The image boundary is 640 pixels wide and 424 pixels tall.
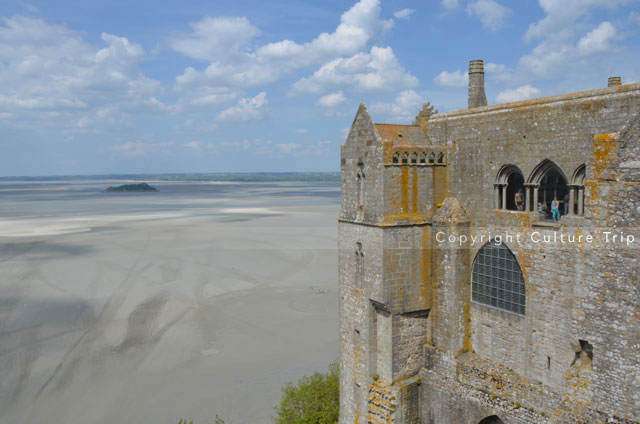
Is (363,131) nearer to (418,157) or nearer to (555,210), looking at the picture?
(418,157)

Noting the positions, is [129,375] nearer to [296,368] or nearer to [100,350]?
[100,350]

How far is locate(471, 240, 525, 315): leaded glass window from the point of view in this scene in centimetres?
1375

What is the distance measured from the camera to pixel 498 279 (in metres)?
14.3

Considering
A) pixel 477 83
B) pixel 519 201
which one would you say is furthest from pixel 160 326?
pixel 519 201

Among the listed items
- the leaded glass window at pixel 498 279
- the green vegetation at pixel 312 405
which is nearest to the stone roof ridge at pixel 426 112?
the leaded glass window at pixel 498 279

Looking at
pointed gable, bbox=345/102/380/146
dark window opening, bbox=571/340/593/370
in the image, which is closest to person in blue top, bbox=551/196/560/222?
dark window opening, bbox=571/340/593/370

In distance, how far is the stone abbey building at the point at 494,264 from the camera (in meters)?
10.2

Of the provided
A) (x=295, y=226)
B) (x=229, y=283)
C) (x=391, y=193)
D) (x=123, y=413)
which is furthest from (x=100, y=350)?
(x=295, y=226)

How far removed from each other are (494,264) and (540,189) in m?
2.47

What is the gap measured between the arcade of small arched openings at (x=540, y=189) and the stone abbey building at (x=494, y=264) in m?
0.04

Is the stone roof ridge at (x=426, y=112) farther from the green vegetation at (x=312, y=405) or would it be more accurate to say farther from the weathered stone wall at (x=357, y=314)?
the green vegetation at (x=312, y=405)

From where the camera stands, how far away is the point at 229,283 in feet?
133

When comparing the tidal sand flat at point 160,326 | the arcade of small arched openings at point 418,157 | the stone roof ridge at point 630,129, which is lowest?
the tidal sand flat at point 160,326

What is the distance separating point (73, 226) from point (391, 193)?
67.3 m
